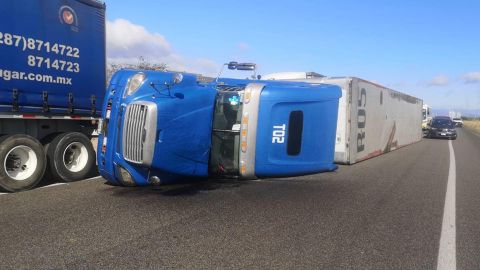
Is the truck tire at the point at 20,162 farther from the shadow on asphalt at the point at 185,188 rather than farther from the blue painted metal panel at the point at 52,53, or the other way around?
the shadow on asphalt at the point at 185,188

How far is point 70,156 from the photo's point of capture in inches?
319

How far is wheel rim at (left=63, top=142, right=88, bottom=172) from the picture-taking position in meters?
8.01

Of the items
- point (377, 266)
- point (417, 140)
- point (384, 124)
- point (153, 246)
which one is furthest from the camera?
point (417, 140)

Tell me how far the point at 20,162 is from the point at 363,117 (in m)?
8.85

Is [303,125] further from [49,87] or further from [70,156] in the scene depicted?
[49,87]

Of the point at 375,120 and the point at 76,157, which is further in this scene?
the point at 375,120

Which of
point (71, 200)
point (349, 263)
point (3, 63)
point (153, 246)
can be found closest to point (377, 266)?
point (349, 263)

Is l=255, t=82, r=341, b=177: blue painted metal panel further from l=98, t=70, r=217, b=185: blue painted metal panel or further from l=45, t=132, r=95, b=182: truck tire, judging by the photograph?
l=45, t=132, r=95, b=182: truck tire

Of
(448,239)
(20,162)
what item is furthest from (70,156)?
(448,239)

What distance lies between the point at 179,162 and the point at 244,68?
350 centimetres

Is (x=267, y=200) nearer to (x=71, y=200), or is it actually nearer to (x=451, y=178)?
(x=71, y=200)

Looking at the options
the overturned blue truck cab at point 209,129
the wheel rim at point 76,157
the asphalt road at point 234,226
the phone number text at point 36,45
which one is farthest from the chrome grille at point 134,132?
the phone number text at point 36,45

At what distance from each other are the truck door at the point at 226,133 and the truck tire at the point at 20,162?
2.81 m

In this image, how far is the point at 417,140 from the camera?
2588 cm
